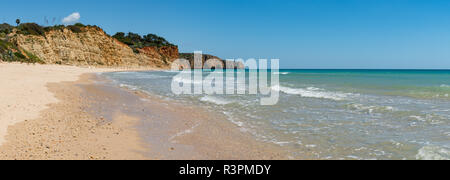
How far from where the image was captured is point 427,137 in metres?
5.07

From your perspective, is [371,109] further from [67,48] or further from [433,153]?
[67,48]

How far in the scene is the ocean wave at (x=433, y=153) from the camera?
3.99m

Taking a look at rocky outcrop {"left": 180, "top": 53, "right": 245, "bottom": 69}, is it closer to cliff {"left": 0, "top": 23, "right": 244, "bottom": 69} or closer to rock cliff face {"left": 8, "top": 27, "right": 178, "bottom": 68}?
cliff {"left": 0, "top": 23, "right": 244, "bottom": 69}

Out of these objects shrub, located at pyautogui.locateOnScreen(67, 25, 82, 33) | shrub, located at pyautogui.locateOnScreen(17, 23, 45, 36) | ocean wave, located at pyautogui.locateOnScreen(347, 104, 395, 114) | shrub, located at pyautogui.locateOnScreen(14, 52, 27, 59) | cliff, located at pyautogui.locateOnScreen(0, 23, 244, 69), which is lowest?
ocean wave, located at pyautogui.locateOnScreen(347, 104, 395, 114)

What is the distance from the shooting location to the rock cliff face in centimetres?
4284

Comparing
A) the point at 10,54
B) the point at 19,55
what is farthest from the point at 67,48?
the point at 10,54

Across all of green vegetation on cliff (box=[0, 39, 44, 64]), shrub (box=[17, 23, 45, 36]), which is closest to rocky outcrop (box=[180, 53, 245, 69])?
shrub (box=[17, 23, 45, 36])

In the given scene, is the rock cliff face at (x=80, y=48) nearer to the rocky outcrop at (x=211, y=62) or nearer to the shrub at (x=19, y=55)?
the shrub at (x=19, y=55)

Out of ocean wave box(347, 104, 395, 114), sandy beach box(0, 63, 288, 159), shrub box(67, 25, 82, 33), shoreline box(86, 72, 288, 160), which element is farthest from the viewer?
shrub box(67, 25, 82, 33)

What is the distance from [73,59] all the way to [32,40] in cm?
735

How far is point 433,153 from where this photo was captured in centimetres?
415

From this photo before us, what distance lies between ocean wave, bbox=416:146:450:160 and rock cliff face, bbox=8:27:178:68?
160 ft

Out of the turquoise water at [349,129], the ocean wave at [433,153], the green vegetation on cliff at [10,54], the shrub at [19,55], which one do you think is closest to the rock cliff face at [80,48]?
the green vegetation on cliff at [10,54]
